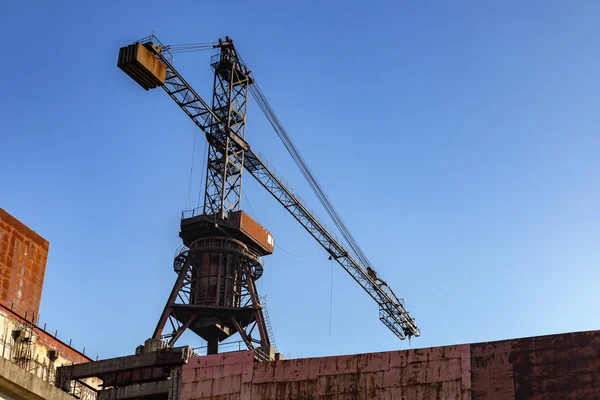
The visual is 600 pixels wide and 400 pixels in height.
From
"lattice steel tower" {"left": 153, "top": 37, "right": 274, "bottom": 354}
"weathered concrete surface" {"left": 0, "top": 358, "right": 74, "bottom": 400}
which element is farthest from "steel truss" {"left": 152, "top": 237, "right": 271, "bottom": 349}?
"weathered concrete surface" {"left": 0, "top": 358, "right": 74, "bottom": 400}

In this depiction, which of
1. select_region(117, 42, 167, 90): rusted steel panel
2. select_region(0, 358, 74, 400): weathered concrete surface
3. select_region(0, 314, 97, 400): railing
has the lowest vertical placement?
select_region(0, 358, 74, 400): weathered concrete surface

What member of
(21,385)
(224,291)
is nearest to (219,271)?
(224,291)

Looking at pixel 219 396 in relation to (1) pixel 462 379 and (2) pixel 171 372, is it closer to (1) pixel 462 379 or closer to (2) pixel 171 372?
(2) pixel 171 372

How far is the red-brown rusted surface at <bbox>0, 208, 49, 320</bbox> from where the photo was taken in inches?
2918

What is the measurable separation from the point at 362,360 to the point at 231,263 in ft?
88.1

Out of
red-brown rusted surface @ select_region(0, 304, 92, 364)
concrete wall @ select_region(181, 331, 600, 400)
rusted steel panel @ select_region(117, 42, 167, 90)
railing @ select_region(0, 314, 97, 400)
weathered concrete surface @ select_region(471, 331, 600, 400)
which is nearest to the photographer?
weathered concrete surface @ select_region(471, 331, 600, 400)

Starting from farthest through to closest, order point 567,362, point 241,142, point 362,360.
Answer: point 241,142
point 362,360
point 567,362

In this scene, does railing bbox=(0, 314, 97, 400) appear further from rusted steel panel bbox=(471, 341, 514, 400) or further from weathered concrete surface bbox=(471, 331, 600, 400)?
weathered concrete surface bbox=(471, 331, 600, 400)

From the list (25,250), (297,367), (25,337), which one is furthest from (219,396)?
(25,250)

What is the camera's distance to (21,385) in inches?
1379

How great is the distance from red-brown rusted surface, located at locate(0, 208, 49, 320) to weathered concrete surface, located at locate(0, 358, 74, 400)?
38437mm

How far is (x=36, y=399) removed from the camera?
36094 mm

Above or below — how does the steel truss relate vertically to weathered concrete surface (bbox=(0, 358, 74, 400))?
above

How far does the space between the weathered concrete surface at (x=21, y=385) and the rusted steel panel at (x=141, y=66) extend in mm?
46724
